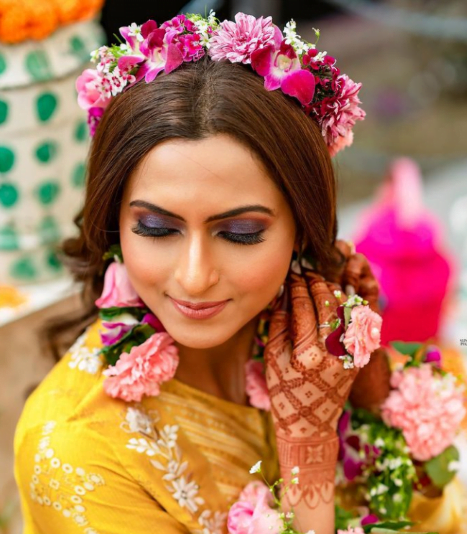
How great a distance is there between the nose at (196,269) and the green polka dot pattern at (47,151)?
105cm

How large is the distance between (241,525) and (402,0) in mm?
5863

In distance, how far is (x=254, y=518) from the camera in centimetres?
148

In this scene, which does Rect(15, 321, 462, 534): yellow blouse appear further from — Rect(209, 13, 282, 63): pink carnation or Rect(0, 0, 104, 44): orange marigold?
Rect(0, 0, 104, 44): orange marigold

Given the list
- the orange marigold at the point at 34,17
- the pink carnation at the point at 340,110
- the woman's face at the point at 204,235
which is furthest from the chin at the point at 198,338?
the orange marigold at the point at 34,17

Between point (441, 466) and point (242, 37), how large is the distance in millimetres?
1003

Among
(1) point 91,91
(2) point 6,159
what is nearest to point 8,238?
(2) point 6,159

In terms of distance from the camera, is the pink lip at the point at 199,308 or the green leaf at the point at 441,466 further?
the green leaf at the point at 441,466

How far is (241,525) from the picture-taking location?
151 cm

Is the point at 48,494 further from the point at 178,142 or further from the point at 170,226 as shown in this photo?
the point at 178,142

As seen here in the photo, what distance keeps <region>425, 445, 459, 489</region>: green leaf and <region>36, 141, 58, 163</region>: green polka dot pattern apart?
4.36 feet

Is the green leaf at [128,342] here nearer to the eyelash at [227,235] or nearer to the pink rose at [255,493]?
the eyelash at [227,235]

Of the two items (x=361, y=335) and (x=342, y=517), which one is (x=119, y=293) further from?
(x=342, y=517)

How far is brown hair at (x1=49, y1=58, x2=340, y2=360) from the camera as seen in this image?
53.1 inches

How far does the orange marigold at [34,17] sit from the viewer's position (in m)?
2.14
